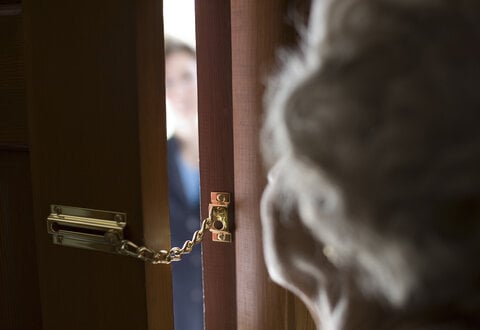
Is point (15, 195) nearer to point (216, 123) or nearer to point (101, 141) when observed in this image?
point (101, 141)

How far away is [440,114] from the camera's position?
37 centimetres

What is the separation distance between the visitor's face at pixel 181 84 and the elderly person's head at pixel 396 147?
432 millimetres

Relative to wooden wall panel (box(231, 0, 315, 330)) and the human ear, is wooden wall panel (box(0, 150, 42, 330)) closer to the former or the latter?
wooden wall panel (box(231, 0, 315, 330))

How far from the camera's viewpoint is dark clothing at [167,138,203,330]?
86cm

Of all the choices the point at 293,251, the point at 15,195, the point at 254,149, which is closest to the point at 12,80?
the point at 15,195

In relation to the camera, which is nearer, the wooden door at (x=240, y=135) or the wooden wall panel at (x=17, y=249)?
the wooden door at (x=240, y=135)

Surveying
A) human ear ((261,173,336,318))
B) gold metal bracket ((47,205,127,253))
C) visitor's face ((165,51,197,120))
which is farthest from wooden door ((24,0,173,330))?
human ear ((261,173,336,318))

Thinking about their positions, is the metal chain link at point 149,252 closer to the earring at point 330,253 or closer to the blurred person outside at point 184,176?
the blurred person outside at point 184,176

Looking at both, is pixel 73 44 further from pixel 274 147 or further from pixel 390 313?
pixel 390 313

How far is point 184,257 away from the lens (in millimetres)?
855

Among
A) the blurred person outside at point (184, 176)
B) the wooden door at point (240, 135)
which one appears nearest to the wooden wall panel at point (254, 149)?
the wooden door at point (240, 135)

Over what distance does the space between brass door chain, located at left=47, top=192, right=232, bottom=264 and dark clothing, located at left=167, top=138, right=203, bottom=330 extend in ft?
0.36

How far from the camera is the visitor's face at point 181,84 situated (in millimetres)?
834

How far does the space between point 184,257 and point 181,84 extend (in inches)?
10.4
